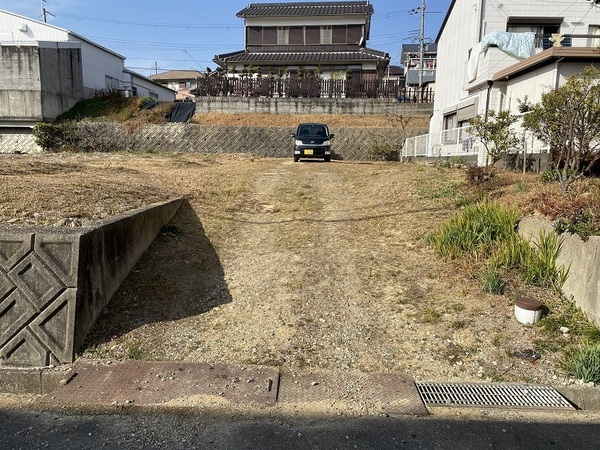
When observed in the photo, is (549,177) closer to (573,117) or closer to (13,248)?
(573,117)

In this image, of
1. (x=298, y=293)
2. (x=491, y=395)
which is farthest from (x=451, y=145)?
(x=491, y=395)

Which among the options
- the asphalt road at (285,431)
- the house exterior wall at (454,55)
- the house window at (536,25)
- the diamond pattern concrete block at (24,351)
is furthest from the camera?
the house exterior wall at (454,55)

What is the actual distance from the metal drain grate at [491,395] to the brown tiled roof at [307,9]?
28186mm

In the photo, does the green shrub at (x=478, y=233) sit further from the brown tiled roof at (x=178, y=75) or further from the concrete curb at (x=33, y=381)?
the brown tiled roof at (x=178, y=75)

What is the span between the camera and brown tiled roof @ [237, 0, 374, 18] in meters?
27.0

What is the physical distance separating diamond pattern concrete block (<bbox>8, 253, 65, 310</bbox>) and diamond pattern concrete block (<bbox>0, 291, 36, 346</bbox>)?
6cm

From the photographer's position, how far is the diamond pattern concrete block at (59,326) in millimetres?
3158

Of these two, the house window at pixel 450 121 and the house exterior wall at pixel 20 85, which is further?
the house exterior wall at pixel 20 85

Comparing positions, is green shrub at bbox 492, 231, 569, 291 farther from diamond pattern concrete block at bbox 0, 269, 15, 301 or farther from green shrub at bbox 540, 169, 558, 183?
diamond pattern concrete block at bbox 0, 269, 15, 301

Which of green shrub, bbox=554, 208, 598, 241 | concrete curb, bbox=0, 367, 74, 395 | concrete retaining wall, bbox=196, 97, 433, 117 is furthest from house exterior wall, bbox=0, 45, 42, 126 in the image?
green shrub, bbox=554, 208, 598, 241

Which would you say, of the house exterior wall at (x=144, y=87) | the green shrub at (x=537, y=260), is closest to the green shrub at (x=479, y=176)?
the green shrub at (x=537, y=260)

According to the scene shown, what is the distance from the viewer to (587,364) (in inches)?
119

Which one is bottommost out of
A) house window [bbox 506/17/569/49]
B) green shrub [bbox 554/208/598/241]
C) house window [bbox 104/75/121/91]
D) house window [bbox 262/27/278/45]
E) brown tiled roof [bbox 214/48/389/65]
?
green shrub [bbox 554/208/598/241]

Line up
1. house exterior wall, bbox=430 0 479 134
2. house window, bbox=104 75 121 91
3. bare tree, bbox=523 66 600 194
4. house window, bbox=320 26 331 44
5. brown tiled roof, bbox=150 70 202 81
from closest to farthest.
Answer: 1. bare tree, bbox=523 66 600 194
2. house exterior wall, bbox=430 0 479 134
3. house window, bbox=104 75 121 91
4. house window, bbox=320 26 331 44
5. brown tiled roof, bbox=150 70 202 81
